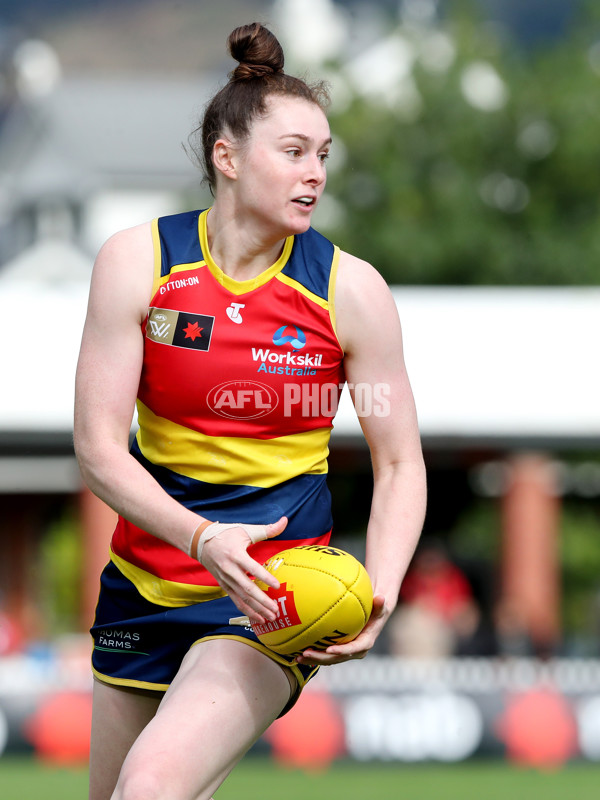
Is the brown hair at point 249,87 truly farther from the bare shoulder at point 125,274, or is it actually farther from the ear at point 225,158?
the bare shoulder at point 125,274

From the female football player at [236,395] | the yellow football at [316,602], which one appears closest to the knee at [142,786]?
the female football player at [236,395]

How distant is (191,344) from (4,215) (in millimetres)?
41895

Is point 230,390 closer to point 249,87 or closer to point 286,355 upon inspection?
point 286,355

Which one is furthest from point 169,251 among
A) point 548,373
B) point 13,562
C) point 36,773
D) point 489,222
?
point 489,222

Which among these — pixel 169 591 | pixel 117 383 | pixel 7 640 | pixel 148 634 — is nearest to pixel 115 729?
pixel 148 634

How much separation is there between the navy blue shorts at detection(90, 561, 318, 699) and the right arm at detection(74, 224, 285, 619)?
299 mm

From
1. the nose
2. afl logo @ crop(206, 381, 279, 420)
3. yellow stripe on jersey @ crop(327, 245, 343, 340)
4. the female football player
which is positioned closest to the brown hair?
the female football player

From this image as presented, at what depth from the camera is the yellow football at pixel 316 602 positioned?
9.76 feet

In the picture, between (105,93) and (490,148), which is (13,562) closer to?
(490,148)

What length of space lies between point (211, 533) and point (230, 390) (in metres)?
0.44

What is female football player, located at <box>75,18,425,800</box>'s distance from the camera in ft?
10.4

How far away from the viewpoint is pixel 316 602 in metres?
2.96

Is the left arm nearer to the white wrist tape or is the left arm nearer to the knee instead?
the white wrist tape

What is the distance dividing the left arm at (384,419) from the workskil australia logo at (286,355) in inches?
4.5
